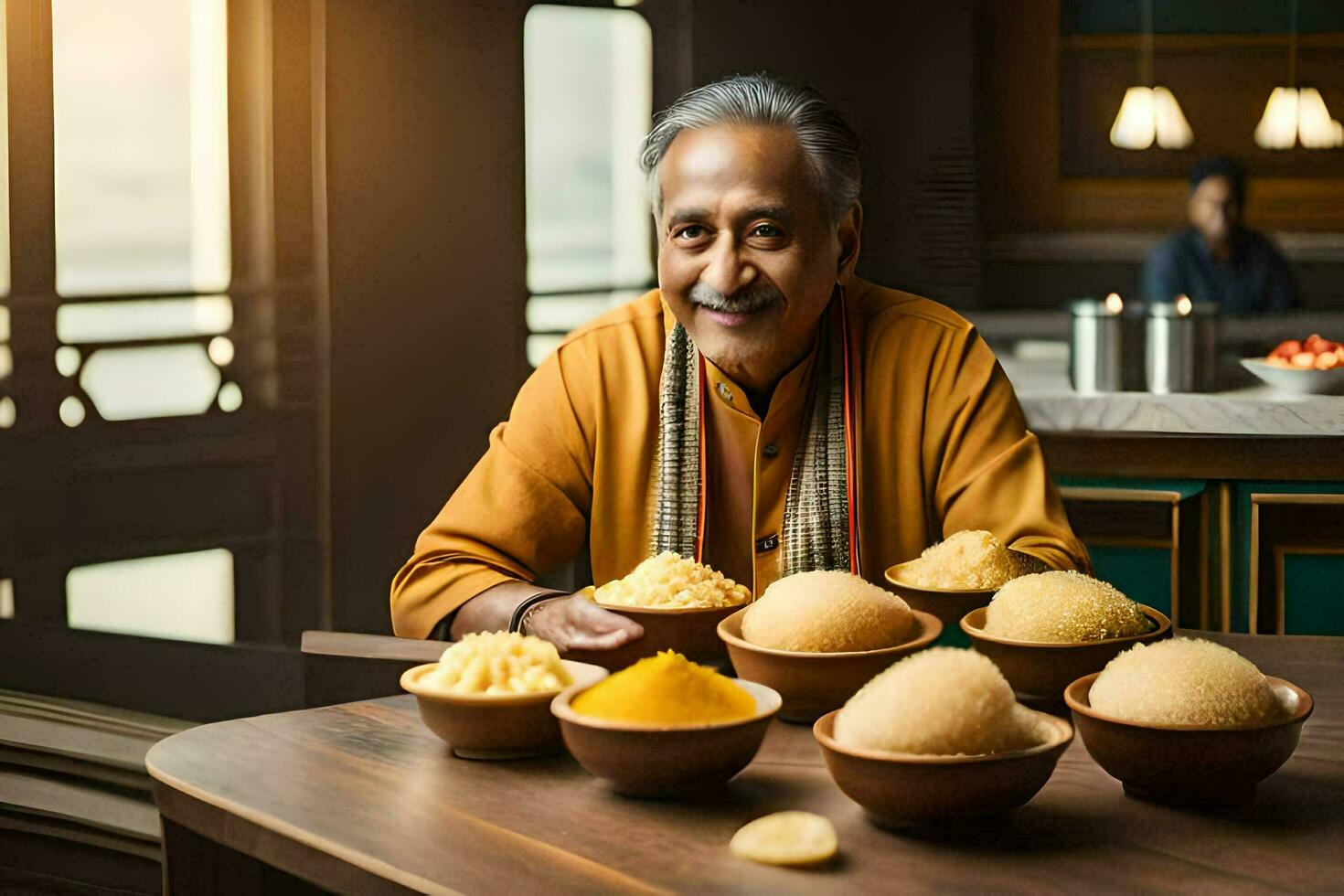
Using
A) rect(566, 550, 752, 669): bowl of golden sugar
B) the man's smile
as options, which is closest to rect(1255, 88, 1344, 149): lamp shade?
the man's smile

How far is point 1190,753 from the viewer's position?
3.88 feet

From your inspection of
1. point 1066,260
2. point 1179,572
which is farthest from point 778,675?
point 1066,260

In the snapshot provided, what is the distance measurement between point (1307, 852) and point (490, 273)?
11.6 ft

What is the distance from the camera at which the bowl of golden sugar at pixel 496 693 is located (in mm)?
1344

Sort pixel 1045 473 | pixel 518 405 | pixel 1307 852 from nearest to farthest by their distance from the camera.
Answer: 1. pixel 1307 852
2. pixel 1045 473
3. pixel 518 405

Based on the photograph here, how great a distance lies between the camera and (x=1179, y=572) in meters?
3.52

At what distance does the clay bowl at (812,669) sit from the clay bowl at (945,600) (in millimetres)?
204

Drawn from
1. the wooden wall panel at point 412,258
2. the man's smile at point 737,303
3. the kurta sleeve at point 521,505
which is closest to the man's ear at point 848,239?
the man's smile at point 737,303

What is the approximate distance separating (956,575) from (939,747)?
0.63 metres

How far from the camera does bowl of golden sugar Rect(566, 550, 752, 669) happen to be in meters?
1.59

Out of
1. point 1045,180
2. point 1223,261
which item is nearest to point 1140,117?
point 1045,180

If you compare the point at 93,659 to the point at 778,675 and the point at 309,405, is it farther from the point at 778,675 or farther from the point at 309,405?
the point at 778,675

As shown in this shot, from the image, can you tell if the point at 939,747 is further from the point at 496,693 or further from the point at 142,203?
the point at 142,203

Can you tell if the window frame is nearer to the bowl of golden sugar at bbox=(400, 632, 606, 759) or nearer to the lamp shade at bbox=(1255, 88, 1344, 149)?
the bowl of golden sugar at bbox=(400, 632, 606, 759)
